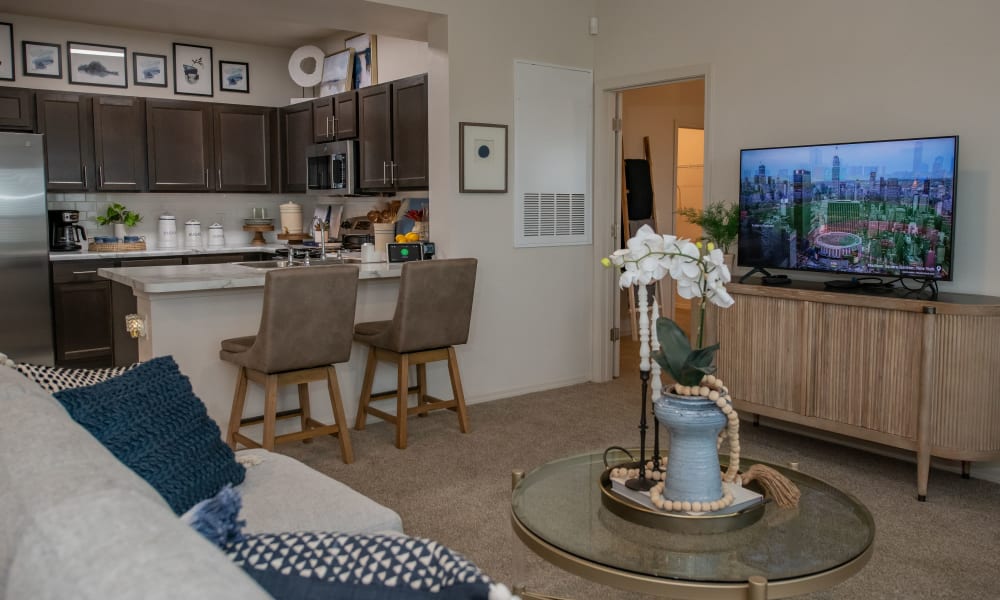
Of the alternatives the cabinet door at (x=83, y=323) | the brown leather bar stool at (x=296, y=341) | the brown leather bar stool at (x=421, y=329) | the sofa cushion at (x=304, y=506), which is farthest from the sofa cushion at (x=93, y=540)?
the cabinet door at (x=83, y=323)

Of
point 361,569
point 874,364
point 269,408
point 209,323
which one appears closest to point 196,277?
point 209,323

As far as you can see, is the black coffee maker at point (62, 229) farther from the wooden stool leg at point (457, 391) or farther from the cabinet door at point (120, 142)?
the wooden stool leg at point (457, 391)

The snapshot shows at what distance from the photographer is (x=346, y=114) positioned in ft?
20.5

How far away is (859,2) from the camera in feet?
13.4

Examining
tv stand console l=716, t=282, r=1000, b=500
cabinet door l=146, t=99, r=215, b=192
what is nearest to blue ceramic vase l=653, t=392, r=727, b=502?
tv stand console l=716, t=282, r=1000, b=500

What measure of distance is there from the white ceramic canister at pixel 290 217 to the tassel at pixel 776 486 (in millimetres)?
5765

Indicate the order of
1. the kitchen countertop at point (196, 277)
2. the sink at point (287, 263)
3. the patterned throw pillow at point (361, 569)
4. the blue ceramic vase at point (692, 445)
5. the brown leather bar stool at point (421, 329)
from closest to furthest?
1. the patterned throw pillow at point (361, 569)
2. the blue ceramic vase at point (692, 445)
3. the kitchen countertop at point (196, 277)
4. the brown leather bar stool at point (421, 329)
5. the sink at point (287, 263)

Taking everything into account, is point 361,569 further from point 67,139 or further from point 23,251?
point 67,139

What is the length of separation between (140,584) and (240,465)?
160cm

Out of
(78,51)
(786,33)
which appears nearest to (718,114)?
(786,33)

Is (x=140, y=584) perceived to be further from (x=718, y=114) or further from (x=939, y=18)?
(x=718, y=114)

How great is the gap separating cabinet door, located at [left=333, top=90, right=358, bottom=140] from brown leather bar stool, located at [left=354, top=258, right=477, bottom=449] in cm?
216

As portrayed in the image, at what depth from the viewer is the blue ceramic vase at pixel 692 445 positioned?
79.0 inches

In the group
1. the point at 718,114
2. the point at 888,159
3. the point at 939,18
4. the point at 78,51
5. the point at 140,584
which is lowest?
the point at 140,584
